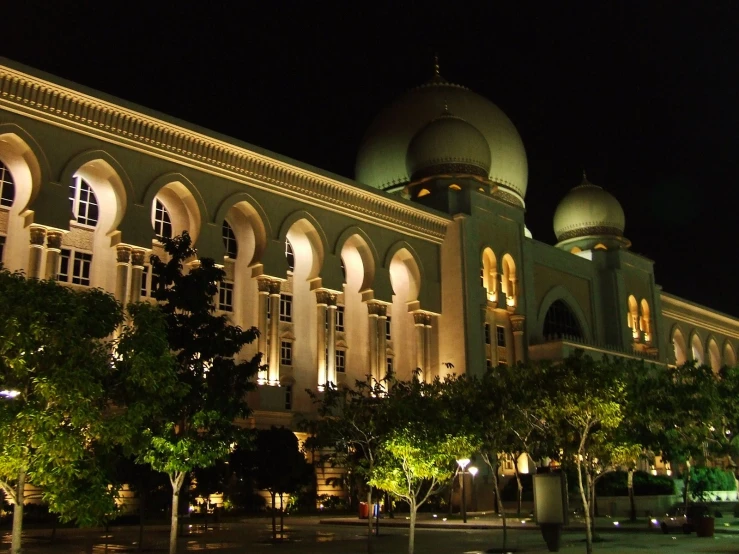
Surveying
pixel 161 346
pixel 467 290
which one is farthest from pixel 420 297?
pixel 161 346

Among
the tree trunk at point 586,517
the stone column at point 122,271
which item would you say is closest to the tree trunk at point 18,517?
the tree trunk at point 586,517

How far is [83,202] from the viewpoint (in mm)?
34875

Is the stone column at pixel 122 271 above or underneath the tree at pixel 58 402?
above

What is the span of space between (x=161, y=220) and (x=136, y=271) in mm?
4146

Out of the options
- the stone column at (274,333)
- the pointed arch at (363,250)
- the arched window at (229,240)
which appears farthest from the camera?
the pointed arch at (363,250)

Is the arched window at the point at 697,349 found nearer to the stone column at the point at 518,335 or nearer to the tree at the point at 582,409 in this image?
the stone column at the point at 518,335

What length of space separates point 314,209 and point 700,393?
19245 mm

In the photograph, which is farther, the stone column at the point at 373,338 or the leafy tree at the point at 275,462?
the stone column at the point at 373,338

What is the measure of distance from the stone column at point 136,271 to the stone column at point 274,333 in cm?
653

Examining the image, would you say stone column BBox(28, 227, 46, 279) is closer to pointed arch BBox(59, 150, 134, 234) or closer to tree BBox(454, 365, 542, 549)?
pointed arch BBox(59, 150, 134, 234)

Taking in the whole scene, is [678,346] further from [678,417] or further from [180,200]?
[180,200]

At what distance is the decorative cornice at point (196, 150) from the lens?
31719 millimetres

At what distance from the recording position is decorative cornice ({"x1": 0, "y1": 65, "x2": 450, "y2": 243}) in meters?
31.7

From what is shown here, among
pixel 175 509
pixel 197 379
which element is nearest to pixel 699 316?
pixel 197 379
